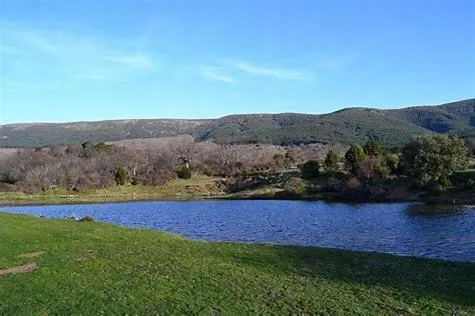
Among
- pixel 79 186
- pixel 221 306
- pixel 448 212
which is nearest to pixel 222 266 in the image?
pixel 221 306

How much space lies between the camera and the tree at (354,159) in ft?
310

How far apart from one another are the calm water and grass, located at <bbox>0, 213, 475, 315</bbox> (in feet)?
34.3

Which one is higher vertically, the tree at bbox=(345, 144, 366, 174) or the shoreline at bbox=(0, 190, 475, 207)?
the tree at bbox=(345, 144, 366, 174)

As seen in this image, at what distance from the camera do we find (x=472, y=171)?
80.8 metres

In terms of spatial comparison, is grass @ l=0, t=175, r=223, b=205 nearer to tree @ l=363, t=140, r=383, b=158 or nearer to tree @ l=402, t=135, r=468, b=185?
tree @ l=363, t=140, r=383, b=158

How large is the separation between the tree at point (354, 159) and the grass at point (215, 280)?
6844 cm

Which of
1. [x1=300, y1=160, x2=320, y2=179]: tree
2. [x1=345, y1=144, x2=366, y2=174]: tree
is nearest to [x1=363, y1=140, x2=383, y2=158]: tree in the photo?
[x1=345, y1=144, x2=366, y2=174]: tree

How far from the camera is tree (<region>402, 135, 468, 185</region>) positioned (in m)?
76.5

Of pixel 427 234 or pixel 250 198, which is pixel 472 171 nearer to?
pixel 250 198

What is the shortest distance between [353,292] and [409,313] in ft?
8.57

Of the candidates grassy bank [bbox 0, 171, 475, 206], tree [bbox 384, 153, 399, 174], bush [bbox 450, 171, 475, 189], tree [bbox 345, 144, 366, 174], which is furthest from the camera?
tree [bbox 345, 144, 366, 174]

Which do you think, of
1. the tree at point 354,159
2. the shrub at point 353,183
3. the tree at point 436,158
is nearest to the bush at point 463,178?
the tree at point 436,158

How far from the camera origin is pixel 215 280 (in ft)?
61.4

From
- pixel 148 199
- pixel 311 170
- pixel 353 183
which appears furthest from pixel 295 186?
pixel 148 199
